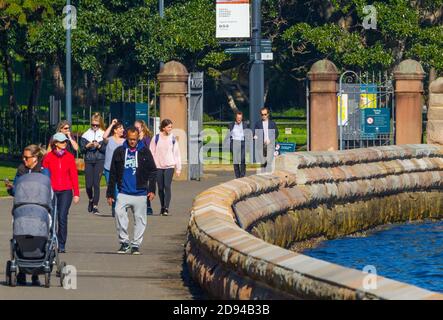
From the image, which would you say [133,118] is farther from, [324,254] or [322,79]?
[324,254]

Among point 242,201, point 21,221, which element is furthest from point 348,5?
point 21,221

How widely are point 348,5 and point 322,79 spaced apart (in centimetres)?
2165

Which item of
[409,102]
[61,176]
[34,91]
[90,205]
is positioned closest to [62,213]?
[61,176]

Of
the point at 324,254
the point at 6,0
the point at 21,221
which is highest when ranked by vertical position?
the point at 6,0

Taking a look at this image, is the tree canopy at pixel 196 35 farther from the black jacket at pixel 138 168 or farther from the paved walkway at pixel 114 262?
the black jacket at pixel 138 168

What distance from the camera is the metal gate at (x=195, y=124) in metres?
33.5

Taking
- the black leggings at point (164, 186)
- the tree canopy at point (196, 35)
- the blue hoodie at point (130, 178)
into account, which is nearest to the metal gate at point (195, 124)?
the tree canopy at point (196, 35)

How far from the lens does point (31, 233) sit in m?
14.4

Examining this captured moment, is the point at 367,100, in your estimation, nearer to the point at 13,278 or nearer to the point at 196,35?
the point at 196,35

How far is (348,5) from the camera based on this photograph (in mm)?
54000

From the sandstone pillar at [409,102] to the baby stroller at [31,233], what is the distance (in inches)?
779

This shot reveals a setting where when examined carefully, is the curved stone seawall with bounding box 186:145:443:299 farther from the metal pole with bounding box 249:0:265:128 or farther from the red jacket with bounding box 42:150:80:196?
the metal pole with bounding box 249:0:265:128

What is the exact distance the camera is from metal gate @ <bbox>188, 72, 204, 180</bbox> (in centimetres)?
3353

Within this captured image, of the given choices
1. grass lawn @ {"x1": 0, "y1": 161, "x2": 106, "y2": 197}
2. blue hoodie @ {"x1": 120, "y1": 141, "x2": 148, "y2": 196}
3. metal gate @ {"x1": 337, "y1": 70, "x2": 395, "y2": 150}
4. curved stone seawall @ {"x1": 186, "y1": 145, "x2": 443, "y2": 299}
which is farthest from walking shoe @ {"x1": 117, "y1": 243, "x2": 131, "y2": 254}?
metal gate @ {"x1": 337, "y1": 70, "x2": 395, "y2": 150}
